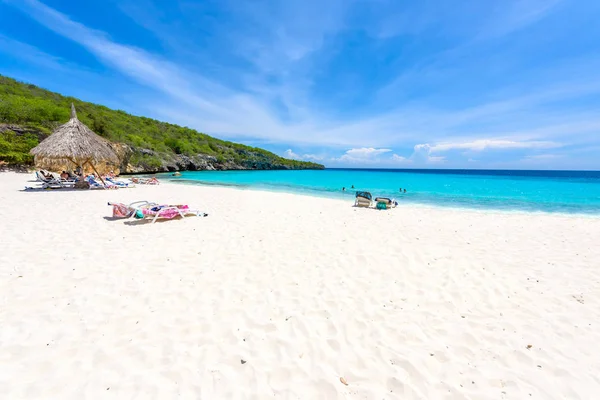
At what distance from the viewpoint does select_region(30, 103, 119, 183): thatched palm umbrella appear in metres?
15.2

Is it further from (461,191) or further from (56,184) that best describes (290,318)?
(461,191)

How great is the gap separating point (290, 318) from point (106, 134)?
51.9 m

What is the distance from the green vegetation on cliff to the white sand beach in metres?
33.9

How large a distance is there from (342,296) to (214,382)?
2351mm

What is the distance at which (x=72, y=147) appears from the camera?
51.1 feet

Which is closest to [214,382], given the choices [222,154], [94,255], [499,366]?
[499,366]

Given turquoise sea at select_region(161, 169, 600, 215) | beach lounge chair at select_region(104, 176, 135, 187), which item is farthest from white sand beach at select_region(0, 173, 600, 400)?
beach lounge chair at select_region(104, 176, 135, 187)

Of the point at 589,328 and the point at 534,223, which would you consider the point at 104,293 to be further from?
the point at 534,223

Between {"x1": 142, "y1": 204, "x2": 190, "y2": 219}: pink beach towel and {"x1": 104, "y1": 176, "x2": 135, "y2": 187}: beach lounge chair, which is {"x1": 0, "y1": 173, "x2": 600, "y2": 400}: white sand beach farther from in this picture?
{"x1": 104, "y1": 176, "x2": 135, "y2": 187}: beach lounge chair

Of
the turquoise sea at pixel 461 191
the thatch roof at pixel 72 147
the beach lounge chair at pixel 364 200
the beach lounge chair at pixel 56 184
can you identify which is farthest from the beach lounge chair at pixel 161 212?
the turquoise sea at pixel 461 191

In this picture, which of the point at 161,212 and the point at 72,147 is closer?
the point at 161,212

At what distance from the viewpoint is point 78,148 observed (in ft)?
51.8

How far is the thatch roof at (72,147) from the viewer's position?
15.2 m

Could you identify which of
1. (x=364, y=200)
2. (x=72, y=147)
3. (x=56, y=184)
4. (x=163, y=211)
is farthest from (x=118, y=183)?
(x=364, y=200)
